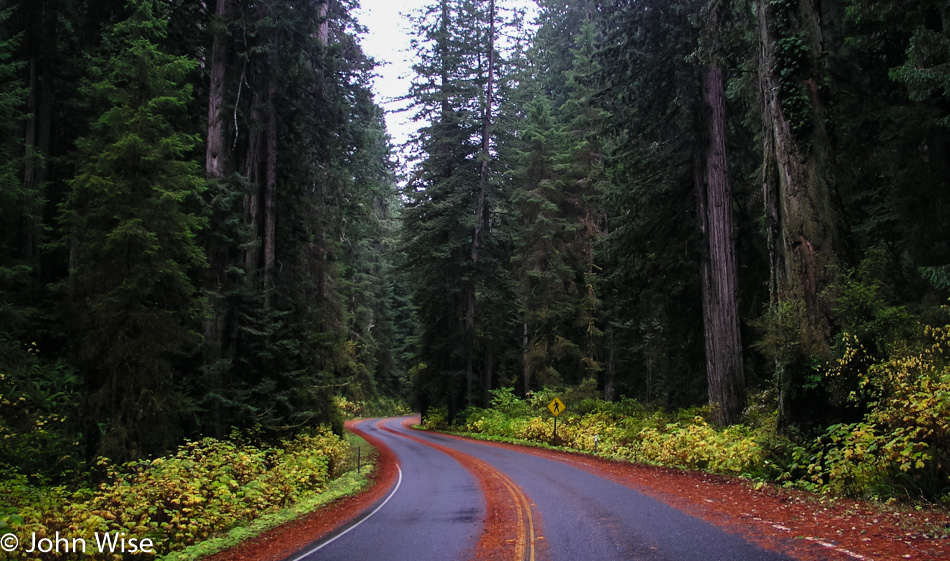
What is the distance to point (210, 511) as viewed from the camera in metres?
9.45

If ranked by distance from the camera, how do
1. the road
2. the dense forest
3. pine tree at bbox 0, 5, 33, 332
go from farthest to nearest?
pine tree at bbox 0, 5, 33, 332
the dense forest
the road

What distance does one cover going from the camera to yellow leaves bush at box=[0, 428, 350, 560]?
24.6 feet

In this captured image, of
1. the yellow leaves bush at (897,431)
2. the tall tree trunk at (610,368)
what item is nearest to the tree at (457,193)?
the tall tree trunk at (610,368)

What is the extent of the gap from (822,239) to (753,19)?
5432 mm

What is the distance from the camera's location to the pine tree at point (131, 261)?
1077cm

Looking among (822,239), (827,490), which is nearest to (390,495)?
(827,490)

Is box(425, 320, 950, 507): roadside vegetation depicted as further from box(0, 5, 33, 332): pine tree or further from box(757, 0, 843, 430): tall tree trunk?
box(0, 5, 33, 332): pine tree

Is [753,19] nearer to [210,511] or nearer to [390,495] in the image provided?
[390,495]

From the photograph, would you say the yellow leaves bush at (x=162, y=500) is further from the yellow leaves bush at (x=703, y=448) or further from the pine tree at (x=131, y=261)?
the yellow leaves bush at (x=703, y=448)

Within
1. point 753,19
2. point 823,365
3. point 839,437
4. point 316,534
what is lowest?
point 316,534

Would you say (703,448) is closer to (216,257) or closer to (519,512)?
(519,512)

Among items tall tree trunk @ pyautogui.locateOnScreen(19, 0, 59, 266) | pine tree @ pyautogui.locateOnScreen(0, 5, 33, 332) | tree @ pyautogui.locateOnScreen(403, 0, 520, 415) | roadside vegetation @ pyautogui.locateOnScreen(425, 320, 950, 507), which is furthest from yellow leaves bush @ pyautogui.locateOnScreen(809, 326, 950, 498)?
tree @ pyautogui.locateOnScreen(403, 0, 520, 415)

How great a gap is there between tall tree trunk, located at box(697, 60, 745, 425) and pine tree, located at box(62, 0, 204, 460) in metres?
13.2

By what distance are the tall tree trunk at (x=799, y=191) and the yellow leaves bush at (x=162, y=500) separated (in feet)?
33.8
